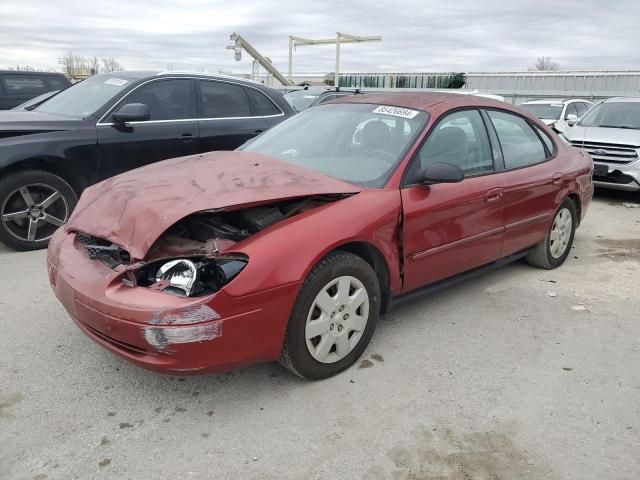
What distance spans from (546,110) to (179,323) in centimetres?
1409

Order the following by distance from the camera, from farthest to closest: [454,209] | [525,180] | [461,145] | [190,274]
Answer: [525,180]
[461,145]
[454,209]
[190,274]

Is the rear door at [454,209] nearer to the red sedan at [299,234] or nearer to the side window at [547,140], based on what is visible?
the red sedan at [299,234]

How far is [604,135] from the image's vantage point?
862cm

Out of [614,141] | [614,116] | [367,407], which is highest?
[614,116]

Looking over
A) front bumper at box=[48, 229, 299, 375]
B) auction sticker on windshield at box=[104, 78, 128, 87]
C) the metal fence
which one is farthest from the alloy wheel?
the metal fence

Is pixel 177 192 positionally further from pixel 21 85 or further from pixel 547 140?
pixel 21 85

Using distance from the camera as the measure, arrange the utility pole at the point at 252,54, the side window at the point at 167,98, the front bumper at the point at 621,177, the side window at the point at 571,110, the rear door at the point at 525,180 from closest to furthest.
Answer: the rear door at the point at 525,180 → the side window at the point at 167,98 → the front bumper at the point at 621,177 → the side window at the point at 571,110 → the utility pole at the point at 252,54

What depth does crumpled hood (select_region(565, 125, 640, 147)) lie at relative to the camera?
27.1 feet

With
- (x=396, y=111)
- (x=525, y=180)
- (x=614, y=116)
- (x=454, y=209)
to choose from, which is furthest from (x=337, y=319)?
(x=614, y=116)

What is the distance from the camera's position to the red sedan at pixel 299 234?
248 centimetres

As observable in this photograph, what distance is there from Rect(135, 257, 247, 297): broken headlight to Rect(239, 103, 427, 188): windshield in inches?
42.9

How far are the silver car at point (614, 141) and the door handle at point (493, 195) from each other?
17.4 ft

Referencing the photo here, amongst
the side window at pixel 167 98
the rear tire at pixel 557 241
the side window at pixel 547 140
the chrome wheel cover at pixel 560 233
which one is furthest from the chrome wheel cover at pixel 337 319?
the side window at pixel 167 98

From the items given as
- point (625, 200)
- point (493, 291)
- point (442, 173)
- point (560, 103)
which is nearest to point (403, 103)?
point (442, 173)
